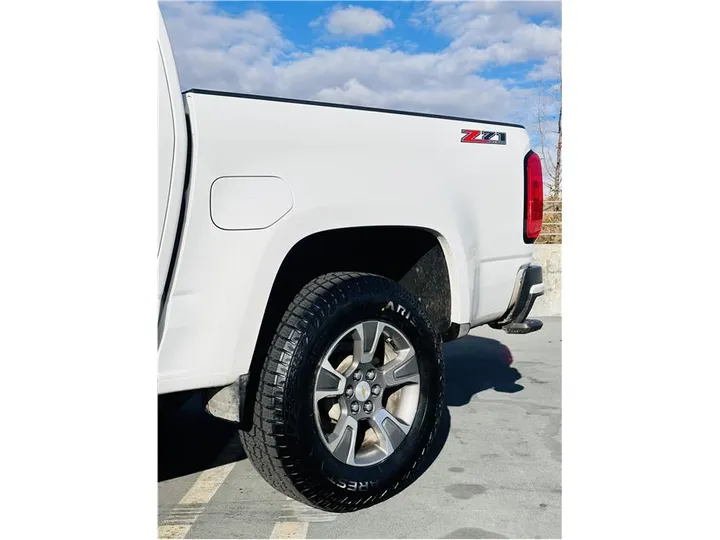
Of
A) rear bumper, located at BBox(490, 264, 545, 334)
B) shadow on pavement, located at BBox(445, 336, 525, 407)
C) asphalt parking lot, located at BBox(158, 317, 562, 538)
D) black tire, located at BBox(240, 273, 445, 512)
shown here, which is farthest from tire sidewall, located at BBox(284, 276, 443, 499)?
shadow on pavement, located at BBox(445, 336, 525, 407)

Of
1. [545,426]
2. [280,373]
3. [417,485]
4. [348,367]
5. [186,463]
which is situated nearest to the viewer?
[280,373]

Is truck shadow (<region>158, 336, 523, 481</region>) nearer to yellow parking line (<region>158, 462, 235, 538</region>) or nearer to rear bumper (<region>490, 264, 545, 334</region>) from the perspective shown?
yellow parking line (<region>158, 462, 235, 538</region>)

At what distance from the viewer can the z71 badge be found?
10.6 feet

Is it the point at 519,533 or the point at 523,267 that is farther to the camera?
the point at 523,267

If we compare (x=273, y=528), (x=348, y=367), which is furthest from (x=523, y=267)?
(x=273, y=528)

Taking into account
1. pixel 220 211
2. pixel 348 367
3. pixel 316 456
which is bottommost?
pixel 316 456

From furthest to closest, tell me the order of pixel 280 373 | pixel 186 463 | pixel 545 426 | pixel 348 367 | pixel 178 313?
1. pixel 545 426
2. pixel 186 463
3. pixel 348 367
4. pixel 280 373
5. pixel 178 313

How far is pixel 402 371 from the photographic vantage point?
9.58 ft

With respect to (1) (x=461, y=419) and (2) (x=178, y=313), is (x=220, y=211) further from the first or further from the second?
(1) (x=461, y=419)

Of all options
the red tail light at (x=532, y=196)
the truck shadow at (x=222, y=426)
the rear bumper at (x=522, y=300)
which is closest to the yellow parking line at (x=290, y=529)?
the truck shadow at (x=222, y=426)

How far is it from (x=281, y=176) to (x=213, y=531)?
1435 millimetres

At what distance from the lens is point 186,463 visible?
137 inches

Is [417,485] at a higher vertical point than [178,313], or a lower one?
lower

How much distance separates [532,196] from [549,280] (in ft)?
19.0
